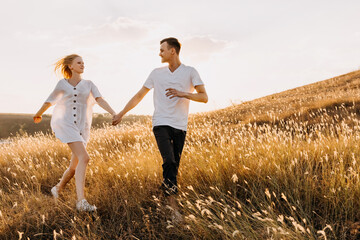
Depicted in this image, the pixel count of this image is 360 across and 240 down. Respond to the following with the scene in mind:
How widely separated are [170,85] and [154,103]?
32 centimetres

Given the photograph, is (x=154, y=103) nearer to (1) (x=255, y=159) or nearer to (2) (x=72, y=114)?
(2) (x=72, y=114)

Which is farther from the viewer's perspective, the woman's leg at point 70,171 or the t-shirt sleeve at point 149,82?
the woman's leg at point 70,171

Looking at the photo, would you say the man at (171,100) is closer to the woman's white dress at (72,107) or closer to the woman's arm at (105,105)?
the woman's arm at (105,105)

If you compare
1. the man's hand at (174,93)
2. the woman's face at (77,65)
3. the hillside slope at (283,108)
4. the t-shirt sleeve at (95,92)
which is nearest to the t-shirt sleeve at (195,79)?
the man's hand at (174,93)

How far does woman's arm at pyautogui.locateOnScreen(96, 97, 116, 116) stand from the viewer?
13.8 feet

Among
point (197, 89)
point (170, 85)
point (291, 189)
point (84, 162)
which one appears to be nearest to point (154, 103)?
point (170, 85)

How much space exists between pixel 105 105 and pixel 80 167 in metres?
0.98

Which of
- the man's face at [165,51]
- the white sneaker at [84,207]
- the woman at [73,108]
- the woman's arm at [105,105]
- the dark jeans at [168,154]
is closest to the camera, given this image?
the dark jeans at [168,154]

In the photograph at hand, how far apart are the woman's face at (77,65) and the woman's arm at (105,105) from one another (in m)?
0.49

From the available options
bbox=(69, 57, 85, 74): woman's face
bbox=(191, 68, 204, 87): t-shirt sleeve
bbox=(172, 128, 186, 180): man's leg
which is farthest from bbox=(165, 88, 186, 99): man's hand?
bbox=(69, 57, 85, 74): woman's face

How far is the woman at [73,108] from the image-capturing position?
392 centimetres

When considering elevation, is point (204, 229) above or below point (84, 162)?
below

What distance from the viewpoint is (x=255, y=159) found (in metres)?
4.11

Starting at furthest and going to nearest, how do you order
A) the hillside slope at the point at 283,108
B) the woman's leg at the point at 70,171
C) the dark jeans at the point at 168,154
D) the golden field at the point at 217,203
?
the hillside slope at the point at 283,108 < the woman's leg at the point at 70,171 < the dark jeans at the point at 168,154 < the golden field at the point at 217,203
